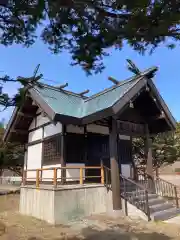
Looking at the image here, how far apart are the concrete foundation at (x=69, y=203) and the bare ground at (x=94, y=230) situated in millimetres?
340

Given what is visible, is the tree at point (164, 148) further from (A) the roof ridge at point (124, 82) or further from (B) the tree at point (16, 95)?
(B) the tree at point (16, 95)

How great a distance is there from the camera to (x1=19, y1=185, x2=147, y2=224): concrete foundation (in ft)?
25.9

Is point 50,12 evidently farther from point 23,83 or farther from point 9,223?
point 9,223

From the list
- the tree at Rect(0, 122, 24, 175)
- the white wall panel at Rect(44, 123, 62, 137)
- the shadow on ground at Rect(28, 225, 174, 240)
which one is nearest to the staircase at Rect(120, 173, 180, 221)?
the shadow on ground at Rect(28, 225, 174, 240)

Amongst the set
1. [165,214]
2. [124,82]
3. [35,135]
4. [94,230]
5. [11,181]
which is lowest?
[11,181]

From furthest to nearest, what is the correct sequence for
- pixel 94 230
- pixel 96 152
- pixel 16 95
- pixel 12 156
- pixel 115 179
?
1. pixel 12 156
2. pixel 96 152
3. pixel 115 179
4. pixel 94 230
5. pixel 16 95

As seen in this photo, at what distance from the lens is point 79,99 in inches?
520

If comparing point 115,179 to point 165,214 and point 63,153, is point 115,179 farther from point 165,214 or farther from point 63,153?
point 63,153

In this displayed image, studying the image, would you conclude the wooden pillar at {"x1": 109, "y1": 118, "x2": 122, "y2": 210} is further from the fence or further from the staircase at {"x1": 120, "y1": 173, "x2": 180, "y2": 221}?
the fence

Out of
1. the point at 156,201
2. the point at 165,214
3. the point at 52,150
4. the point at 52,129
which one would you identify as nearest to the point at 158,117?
the point at 156,201

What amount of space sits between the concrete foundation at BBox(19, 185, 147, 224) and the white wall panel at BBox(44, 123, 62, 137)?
2.73 m

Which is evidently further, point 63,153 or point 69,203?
point 63,153

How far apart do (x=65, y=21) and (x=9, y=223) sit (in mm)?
7553

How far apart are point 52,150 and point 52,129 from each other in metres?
1.04
